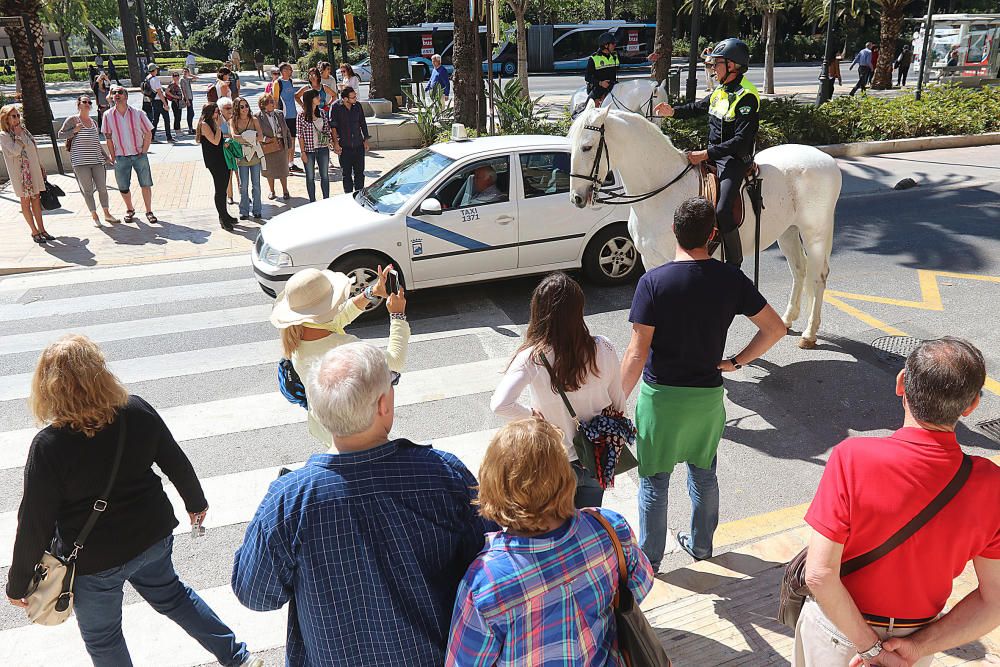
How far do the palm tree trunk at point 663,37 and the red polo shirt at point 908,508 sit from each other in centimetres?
1808

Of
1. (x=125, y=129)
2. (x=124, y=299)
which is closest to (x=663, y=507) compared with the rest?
(x=124, y=299)

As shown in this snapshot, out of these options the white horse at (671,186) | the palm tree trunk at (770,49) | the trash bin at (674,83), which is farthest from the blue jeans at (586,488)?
the palm tree trunk at (770,49)

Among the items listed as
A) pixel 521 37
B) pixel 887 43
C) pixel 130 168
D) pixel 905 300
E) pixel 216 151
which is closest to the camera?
pixel 905 300

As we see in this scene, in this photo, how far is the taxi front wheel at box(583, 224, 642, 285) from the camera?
Answer: 30.7 ft

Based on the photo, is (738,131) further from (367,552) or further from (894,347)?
(367,552)

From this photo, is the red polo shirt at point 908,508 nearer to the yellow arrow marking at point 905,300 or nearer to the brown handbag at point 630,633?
the brown handbag at point 630,633

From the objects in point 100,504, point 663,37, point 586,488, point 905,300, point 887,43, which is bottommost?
point 905,300

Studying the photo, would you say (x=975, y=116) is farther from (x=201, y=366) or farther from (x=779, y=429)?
(x=201, y=366)

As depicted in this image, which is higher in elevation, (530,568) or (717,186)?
(717,186)

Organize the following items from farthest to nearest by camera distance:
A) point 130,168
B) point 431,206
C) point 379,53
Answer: point 379,53
point 130,168
point 431,206

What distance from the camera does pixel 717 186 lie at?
7.10 m

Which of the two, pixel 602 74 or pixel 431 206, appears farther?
pixel 602 74

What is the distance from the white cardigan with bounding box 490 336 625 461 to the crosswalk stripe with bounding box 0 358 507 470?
9.16 ft

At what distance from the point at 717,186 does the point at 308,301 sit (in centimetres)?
430
